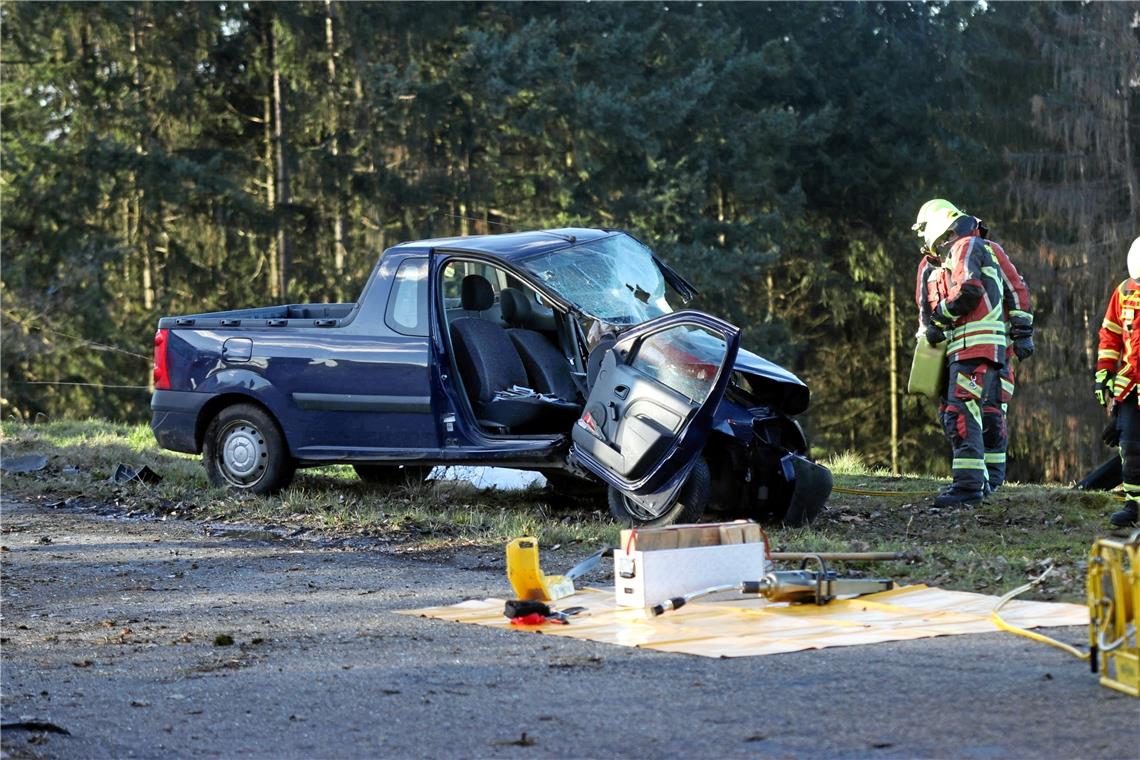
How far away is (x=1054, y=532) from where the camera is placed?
9.69 meters

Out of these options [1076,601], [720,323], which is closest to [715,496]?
[720,323]

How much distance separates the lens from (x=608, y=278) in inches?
418

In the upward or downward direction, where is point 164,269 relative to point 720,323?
upward

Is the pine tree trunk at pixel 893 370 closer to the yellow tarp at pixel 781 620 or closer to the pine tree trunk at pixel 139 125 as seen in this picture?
the pine tree trunk at pixel 139 125

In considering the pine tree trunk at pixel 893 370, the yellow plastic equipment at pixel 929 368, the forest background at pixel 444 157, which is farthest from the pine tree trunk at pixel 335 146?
the yellow plastic equipment at pixel 929 368

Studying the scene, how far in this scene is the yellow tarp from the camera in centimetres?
620

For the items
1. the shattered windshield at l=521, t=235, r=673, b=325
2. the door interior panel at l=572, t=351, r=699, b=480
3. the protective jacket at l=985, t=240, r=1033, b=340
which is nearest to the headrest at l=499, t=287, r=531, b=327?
the shattered windshield at l=521, t=235, r=673, b=325

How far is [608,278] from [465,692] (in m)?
5.44

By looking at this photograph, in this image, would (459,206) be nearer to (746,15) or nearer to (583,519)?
(746,15)

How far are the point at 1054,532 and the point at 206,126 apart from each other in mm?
28487

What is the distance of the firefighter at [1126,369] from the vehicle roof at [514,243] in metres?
3.69

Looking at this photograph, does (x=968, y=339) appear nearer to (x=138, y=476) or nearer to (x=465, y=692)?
(x=465, y=692)

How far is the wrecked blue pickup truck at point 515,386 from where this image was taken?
922 cm

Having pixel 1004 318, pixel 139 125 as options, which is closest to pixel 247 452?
pixel 1004 318
